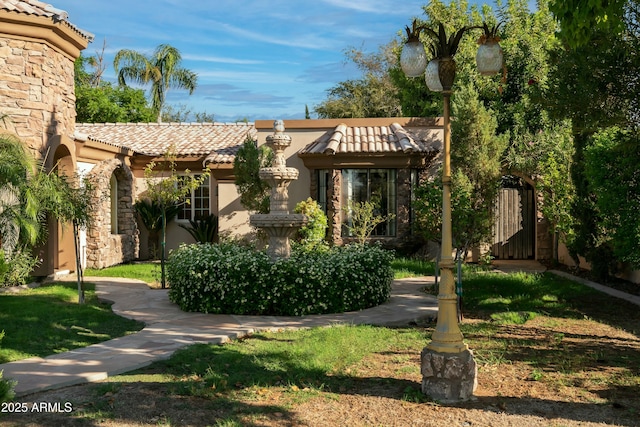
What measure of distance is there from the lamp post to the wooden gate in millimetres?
12150

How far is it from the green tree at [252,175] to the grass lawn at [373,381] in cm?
754

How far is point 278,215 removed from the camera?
33.1ft

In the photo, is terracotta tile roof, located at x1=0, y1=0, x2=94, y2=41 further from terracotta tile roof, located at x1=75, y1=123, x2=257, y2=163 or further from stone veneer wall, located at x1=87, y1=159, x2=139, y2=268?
terracotta tile roof, located at x1=75, y1=123, x2=257, y2=163

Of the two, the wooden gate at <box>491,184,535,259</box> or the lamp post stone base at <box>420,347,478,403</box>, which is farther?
the wooden gate at <box>491,184,535,259</box>

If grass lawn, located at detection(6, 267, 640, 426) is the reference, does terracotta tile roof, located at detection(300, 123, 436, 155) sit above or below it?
above

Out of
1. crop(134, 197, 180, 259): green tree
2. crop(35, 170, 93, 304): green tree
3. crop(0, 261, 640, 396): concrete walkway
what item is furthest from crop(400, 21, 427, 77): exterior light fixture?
crop(134, 197, 180, 259): green tree

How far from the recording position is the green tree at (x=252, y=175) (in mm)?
15125

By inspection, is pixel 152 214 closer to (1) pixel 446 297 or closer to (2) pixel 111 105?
(1) pixel 446 297

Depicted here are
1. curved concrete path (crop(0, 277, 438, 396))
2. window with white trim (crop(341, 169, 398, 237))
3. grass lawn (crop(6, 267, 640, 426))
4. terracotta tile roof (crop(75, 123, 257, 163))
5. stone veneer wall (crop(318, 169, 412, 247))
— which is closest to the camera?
grass lawn (crop(6, 267, 640, 426))

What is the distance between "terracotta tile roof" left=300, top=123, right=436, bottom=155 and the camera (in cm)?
1564

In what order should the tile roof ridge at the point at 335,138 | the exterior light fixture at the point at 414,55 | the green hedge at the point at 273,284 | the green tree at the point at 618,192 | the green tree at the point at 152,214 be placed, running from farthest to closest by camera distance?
the green tree at the point at 152,214, the tile roof ridge at the point at 335,138, the green tree at the point at 618,192, the green hedge at the point at 273,284, the exterior light fixture at the point at 414,55

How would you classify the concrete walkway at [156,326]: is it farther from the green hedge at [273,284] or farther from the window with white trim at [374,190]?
the window with white trim at [374,190]

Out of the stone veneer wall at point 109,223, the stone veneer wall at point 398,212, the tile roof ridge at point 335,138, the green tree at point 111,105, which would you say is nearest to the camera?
the stone veneer wall at point 109,223

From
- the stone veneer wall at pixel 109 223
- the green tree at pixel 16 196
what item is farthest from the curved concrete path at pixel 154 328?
the stone veneer wall at pixel 109 223
